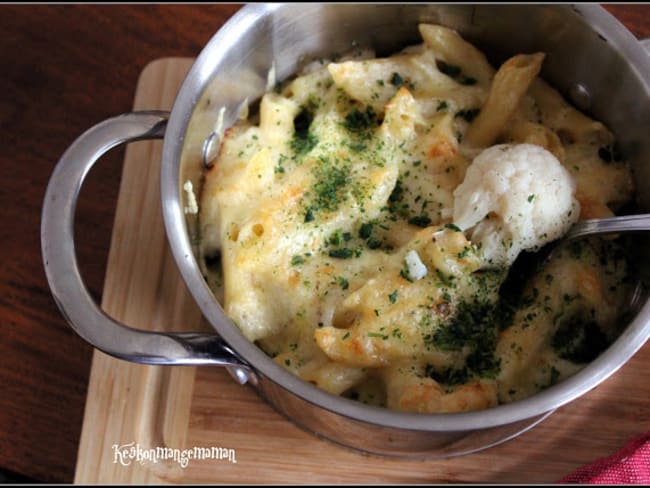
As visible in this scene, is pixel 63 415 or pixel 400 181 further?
pixel 63 415

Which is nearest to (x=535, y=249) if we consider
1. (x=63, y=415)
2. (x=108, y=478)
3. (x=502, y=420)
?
(x=502, y=420)

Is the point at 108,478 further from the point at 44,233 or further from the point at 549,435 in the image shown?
the point at 549,435

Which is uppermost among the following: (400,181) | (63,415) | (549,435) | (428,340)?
(400,181)

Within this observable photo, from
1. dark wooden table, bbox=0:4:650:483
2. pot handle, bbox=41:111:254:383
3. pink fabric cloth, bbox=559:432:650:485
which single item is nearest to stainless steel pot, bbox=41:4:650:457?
pot handle, bbox=41:111:254:383

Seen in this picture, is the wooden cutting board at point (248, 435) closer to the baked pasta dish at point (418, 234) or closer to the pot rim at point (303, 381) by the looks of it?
the baked pasta dish at point (418, 234)

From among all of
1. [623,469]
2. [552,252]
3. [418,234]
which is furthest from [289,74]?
[623,469]

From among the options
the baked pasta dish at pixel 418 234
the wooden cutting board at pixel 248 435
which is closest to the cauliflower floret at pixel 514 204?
the baked pasta dish at pixel 418 234

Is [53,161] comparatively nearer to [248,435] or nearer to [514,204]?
[248,435]
